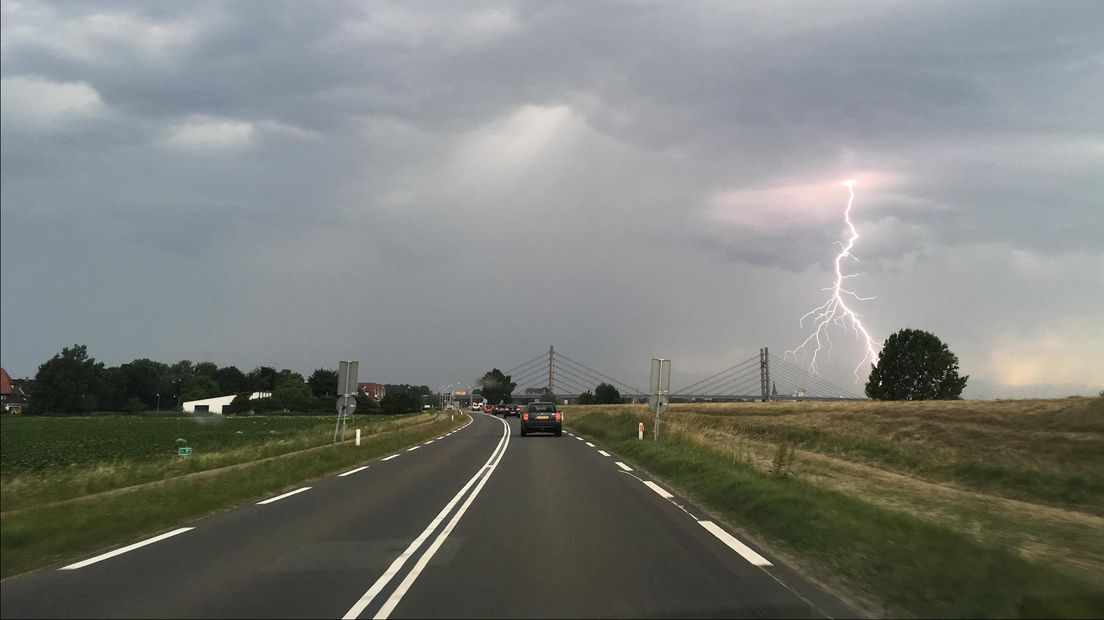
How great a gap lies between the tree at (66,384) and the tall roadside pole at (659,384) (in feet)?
60.3

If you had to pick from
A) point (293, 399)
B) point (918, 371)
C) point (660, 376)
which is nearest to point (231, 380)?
point (293, 399)

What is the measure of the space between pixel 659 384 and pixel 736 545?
18.6 m

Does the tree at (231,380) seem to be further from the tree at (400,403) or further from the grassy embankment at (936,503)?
the grassy embankment at (936,503)

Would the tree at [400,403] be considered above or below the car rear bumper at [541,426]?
below

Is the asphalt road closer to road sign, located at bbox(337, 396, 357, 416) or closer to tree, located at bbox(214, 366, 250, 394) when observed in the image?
road sign, located at bbox(337, 396, 357, 416)

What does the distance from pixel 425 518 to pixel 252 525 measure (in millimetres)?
2518

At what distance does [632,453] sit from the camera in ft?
76.8

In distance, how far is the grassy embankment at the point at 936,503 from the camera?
632 centimetres

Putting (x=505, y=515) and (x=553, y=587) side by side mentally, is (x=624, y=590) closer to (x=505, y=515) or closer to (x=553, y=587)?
(x=553, y=587)

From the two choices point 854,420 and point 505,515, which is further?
point 854,420

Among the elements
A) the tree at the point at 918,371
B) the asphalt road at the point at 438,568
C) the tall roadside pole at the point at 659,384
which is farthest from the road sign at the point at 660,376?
the tree at the point at 918,371

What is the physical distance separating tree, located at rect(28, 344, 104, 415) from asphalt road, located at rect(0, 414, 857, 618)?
4.57m

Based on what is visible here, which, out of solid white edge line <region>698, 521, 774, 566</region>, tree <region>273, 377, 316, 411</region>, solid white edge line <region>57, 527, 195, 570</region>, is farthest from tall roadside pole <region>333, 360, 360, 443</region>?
tree <region>273, 377, 316, 411</region>

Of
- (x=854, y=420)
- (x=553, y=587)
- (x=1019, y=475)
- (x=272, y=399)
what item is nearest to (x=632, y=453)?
(x=1019, y=475)
